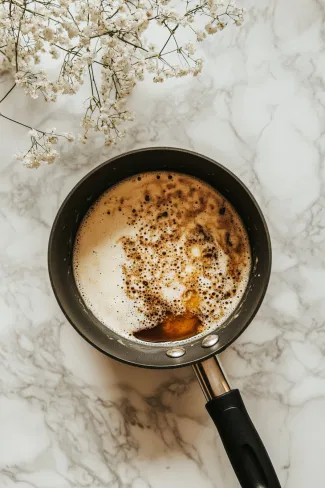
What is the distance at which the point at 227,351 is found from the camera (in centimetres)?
100

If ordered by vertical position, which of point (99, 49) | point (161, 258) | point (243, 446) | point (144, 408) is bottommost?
point (243, 446)

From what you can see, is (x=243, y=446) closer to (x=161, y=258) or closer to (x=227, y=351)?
(x=227, y=351)

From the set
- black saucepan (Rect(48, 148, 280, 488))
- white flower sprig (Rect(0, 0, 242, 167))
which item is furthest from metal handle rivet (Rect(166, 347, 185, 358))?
white flower sprig (Rect(0, 0, 242, 167))

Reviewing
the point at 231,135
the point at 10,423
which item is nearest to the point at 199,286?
the point at 231,135

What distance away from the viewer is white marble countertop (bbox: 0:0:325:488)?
1.00 meters

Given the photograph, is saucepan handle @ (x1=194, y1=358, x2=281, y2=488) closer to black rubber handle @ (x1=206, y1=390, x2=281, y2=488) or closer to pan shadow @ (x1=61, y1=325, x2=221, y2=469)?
black rubber handle @ (x1=206, y1=390, x2=281, y2=488)

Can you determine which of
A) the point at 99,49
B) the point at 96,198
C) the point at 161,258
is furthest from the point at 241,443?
the point at 99,49

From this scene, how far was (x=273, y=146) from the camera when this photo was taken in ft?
3.31

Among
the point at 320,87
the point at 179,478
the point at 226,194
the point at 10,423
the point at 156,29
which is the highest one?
the point at 156,29

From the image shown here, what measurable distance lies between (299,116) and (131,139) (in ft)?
0.99

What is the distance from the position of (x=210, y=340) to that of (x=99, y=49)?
502mm

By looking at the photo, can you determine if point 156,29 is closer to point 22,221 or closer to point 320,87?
point 320,87

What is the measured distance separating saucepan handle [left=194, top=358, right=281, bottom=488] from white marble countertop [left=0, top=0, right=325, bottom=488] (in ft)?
0.38

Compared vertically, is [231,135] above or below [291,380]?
above
